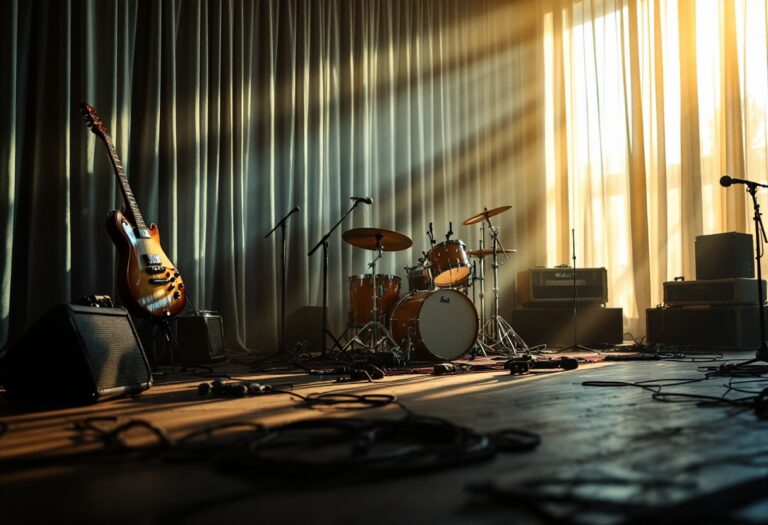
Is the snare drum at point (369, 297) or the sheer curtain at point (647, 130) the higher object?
the sheer curtain at point (647, 130)

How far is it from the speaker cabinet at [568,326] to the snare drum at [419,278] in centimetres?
107

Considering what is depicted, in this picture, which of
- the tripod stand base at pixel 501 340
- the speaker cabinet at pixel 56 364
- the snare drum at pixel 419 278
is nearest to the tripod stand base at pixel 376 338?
the snare drum at pixel 419 278

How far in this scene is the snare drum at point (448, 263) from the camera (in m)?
4.46

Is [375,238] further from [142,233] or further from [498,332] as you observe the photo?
[498,332]

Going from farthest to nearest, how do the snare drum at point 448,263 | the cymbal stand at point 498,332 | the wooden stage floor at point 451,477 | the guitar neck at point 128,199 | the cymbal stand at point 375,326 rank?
1. the cymbal stand at point 498,332
2. the snare drum at point 448,263
3. the cymbal stand at point 375,326
4. the guitar neck at point 128,199
5. the wooden stage floor at point 451,477

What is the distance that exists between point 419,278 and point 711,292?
2.28 meters

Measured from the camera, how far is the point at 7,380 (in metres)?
2.16

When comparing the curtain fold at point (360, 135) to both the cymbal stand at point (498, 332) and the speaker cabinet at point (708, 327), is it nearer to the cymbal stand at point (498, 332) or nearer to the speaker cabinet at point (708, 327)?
the speaker cabinet at point (708, 327)

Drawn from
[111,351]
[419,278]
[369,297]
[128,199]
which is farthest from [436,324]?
[111,351]

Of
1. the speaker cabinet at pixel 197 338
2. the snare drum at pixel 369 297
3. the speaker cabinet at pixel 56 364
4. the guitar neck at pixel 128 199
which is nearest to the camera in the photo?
the speaker cabinet at pixel 56 364

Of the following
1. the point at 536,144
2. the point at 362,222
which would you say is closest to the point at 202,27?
the point at 362,222

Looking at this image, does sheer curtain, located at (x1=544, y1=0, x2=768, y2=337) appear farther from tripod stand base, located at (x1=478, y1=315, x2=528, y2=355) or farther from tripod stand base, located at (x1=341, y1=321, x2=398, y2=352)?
tripod stand base, located at (x1=341, y1=321, x2=398, y2=352)

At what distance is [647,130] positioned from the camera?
20.3ft

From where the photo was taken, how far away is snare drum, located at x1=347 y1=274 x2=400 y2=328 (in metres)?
4.68
